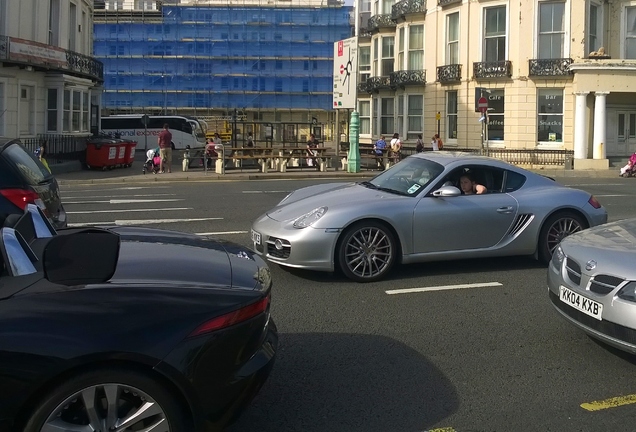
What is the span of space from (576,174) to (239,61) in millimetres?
46090

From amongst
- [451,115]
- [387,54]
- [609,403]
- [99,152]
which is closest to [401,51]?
[387,54]

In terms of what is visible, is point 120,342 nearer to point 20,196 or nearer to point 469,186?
point 20,196

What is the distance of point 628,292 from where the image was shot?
15.5 feet

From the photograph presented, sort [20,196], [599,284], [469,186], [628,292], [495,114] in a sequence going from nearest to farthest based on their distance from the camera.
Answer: [628,292]
[599,284]
[20,196]
[469,186]
[495,114]

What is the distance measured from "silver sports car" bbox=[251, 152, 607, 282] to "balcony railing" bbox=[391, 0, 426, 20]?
32.6 meters

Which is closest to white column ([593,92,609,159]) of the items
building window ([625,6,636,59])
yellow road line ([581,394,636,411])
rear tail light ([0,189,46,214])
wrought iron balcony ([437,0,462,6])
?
building window ([625,6,636,59])

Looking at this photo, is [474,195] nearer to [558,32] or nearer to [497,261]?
[497,261]

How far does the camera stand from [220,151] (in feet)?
89.5

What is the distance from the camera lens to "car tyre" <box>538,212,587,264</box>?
8477 mm

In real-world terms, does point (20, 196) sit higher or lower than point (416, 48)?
lower

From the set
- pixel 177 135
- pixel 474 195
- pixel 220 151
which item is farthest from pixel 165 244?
pixel 177 135

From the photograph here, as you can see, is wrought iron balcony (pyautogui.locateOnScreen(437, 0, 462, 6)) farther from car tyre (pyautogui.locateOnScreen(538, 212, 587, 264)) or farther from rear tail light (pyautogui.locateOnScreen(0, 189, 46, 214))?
rear tail light (pyautogui.locateOnScreen(0, 189, 46, 214))

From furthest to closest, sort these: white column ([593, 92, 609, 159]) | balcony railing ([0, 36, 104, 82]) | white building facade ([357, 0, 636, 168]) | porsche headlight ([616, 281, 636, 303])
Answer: white building facade ([357, 0, 636, 168]) < white column ([593, 92, 609, 159]) < balcony railing ([0, 36, 104, 82]) < porsche headlight ([616, 281, 636, 303])

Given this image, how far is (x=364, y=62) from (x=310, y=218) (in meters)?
42.9
